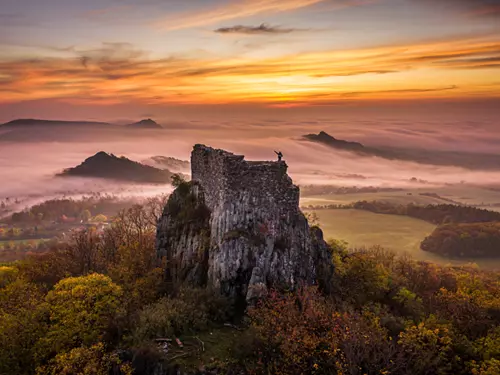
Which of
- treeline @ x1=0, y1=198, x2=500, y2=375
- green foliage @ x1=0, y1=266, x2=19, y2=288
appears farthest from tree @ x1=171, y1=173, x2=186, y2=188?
green foliage @ x1=0, y1=266, x2=19, y2=288

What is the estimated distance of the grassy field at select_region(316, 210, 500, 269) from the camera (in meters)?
108

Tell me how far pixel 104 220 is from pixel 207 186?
17147 cm

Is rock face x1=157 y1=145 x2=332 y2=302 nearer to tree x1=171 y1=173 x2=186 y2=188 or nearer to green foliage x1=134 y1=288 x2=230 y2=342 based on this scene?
green foliage x1=134 y1=288 x2=230 y2=342

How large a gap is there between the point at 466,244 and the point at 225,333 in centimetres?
10317

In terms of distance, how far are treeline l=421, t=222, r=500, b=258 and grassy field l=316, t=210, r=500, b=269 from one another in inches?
120

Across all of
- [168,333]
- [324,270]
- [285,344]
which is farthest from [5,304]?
[324,270]

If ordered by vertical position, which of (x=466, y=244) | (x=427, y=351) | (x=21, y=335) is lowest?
(x=466, y=244)

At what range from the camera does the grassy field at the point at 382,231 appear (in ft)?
353

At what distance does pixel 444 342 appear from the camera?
83.8 feet

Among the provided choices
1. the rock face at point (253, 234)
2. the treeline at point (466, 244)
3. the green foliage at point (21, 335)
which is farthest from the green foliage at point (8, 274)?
the treeline at point (466, 244)

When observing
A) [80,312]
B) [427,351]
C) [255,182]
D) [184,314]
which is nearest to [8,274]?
[80,312]

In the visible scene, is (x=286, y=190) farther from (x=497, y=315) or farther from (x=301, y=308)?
(x=497, y=315)

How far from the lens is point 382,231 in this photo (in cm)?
12975

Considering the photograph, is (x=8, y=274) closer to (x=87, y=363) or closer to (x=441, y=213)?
(x=87, y=363)
